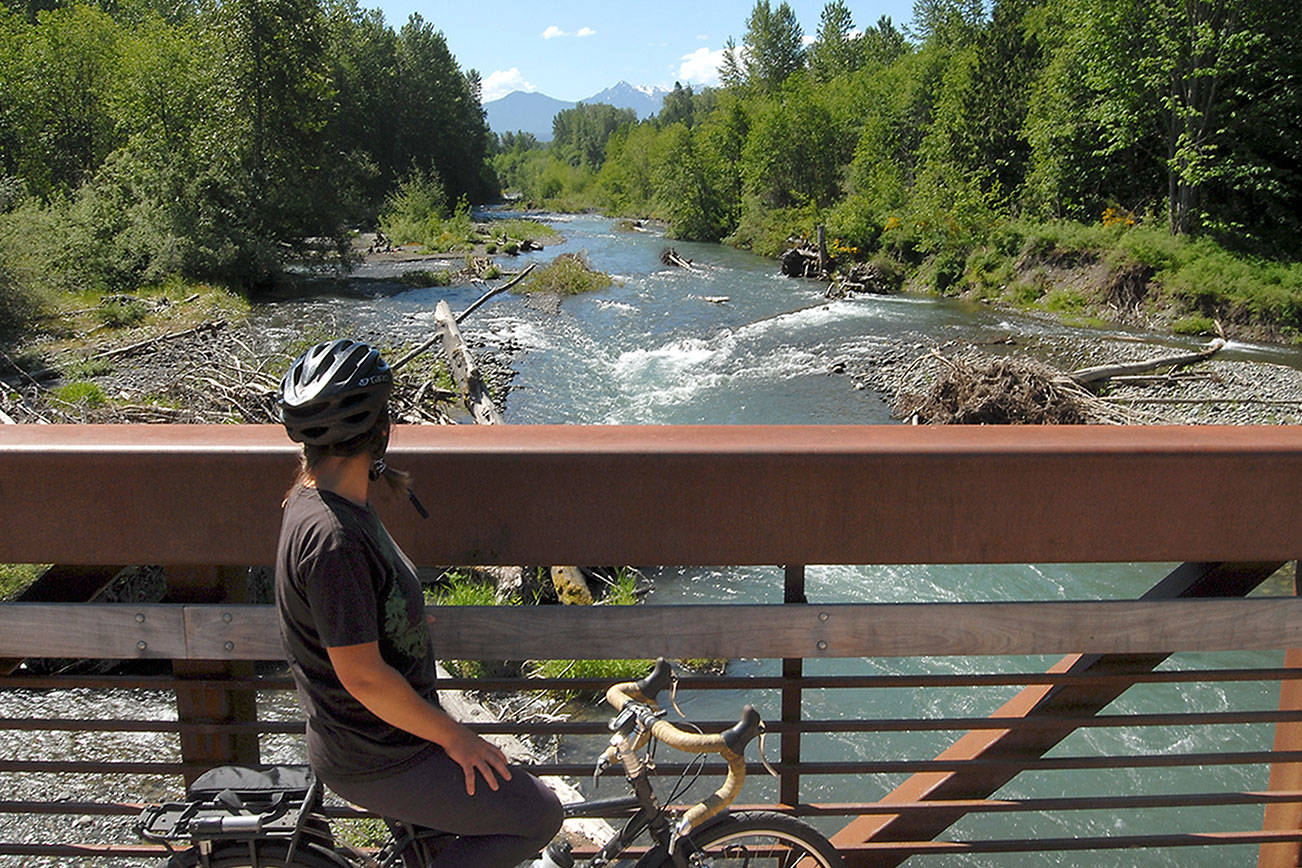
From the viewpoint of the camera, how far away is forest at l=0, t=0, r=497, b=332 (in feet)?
83.5

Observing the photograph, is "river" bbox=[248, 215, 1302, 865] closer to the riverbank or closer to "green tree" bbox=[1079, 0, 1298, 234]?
the riverbank

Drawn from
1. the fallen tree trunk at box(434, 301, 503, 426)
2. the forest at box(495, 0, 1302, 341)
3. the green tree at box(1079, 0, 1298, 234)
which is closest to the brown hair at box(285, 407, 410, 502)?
the fallen tree trunk at box(434, 301, 503, 426)

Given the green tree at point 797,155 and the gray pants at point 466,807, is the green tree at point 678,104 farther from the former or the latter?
the gray pants at point 466,807

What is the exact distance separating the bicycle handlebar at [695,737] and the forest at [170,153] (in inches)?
858

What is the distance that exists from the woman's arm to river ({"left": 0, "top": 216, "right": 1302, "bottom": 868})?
12.9 feet

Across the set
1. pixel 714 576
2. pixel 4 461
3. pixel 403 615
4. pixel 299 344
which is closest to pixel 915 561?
pixel 403 615

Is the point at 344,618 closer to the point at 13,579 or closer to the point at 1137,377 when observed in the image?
the point at 13,579

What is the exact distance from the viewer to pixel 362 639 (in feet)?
5.45

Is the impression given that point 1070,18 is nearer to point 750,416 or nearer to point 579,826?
point 750,416

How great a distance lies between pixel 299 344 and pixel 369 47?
59858mm

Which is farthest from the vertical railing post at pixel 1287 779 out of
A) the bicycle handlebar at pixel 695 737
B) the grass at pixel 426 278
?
the grass at pixel 426 278

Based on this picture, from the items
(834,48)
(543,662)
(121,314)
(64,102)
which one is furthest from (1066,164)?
(834,48)

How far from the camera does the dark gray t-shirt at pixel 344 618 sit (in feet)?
5.44

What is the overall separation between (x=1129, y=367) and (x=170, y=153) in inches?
1005
